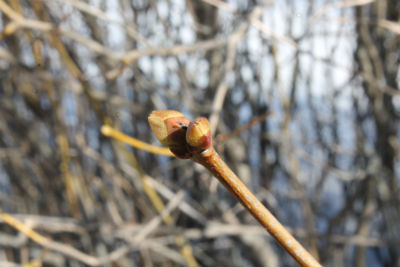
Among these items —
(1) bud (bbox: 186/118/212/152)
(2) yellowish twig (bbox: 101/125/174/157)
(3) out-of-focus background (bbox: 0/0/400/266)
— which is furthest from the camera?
(3) out-of-focus background (bbox: 0/0/400/266)

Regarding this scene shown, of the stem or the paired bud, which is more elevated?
the paired bud

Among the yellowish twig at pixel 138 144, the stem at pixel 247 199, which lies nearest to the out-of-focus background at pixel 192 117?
the yellowish twig at pixel 138 144

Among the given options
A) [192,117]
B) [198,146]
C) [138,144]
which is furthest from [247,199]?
[192,117]

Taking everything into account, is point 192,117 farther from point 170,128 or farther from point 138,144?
point 170,128

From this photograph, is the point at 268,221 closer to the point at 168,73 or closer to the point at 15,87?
the point at 168,73

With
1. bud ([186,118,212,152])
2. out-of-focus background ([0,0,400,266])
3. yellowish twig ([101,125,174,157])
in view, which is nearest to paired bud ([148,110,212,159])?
bud ([186,118,212,152])

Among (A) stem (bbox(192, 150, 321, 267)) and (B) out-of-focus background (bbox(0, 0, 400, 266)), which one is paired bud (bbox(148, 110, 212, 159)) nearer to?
(A) stem (bbox(192, 150, 321, 267))

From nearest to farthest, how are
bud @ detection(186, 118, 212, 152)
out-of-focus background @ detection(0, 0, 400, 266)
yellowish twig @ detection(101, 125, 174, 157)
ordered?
1. bud @ detection(186, 118, 212, 152)
2. yellowish twig @ detection(101, 125, 174, 157)
3. out-of-focus background @ detection(0, 0, 400, 266)

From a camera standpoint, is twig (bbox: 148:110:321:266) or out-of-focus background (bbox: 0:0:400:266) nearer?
twig (bbox: 148:110:321:266)
